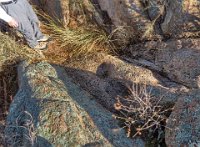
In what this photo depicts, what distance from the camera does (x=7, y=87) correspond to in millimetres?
5949

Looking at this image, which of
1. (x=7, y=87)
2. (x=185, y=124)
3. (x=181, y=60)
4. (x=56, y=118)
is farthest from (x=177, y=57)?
(x=7, y=87)

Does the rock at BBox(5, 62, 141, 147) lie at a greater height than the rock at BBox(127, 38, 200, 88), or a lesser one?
lesser

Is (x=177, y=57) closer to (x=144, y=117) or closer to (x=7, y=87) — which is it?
(x=144, y=117)

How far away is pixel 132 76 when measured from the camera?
5.33 metres

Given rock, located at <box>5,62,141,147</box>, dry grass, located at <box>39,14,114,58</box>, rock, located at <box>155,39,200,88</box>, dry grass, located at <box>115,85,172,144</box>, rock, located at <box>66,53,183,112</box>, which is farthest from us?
dry grass, located at <box>39,14,114,58</box>

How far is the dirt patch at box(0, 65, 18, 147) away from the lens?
5738 millimetres

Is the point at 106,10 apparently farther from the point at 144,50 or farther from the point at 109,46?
the point at 144,50

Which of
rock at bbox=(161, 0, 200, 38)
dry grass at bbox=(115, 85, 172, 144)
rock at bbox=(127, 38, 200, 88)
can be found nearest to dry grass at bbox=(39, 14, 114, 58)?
rock at bbox=(127, 38, 200, 88)

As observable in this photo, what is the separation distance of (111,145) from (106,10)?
2831 mm

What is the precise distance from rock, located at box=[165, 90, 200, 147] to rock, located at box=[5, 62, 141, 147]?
0.52 m

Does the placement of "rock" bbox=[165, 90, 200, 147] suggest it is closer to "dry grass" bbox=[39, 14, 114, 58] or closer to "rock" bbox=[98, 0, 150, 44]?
"rock" bbox=[98, 0, 150, 44]

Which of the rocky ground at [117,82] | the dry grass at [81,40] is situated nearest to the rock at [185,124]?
the rocky ground at [117,82]

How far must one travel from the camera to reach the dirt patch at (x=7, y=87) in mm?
5738

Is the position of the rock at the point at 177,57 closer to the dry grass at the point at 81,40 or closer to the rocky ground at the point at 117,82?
the rocky ground at the point at 117,82
